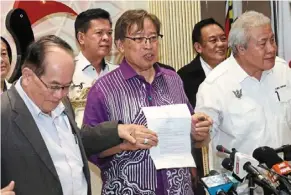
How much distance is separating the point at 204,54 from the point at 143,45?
1858 millimetres

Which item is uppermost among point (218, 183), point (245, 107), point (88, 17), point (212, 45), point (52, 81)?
point (88, 17)

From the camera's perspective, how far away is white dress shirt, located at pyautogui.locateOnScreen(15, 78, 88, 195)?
1675 millimetres

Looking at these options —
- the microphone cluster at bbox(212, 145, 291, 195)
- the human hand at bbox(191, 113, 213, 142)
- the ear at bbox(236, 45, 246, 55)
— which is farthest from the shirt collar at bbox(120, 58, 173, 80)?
the ear at bbox(236, 45, 246, 55)

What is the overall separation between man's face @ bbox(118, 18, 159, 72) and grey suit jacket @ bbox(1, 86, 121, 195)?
0.61m

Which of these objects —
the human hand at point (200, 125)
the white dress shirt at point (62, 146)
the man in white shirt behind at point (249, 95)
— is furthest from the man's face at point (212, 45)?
the white dress shirt at point (62, 146)

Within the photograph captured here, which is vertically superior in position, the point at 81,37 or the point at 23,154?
the point at 81,37

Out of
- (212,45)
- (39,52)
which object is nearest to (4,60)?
(39,52)

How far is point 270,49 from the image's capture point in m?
2.57

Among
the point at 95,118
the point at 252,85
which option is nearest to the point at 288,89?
the point at 252,85

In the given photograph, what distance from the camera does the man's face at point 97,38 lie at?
3256mm

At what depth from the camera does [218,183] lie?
6.21 ft

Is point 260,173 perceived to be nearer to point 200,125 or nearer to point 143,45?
point 200,125

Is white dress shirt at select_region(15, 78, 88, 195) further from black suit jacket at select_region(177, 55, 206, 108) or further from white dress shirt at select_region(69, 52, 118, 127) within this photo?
black suit jacket at select_region(177, 55, 206, 108)

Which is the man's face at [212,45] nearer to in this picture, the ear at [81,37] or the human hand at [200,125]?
the ear at [81,37]
